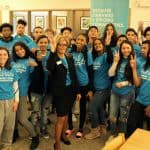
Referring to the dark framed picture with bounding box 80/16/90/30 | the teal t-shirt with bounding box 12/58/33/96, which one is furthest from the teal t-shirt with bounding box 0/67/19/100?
the dark framed picture with bounding box 80/16/90/30

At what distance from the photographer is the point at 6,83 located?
307 centimetres

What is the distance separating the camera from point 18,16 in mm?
8109

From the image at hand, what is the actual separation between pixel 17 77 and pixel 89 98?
1.00 m

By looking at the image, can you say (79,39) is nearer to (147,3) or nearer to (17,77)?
(17,77)

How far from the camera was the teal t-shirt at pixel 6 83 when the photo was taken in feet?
10.0

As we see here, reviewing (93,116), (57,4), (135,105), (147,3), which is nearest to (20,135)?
(93,116)

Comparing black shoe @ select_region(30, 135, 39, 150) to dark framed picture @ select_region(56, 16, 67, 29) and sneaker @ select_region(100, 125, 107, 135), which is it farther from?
dark framed picture @ select_region(56, 16, 67, 29)

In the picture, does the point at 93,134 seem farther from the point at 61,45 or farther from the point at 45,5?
the point at 45,5

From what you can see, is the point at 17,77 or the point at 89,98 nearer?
the point at 17,77

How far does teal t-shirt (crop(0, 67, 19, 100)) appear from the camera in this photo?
10.0 feet

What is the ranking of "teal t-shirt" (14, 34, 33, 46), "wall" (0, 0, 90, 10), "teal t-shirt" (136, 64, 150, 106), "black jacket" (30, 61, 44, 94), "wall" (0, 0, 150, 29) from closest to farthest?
"teal t-shirt" (136, 64, 150, 106) → "black jacket" (30, 61, 44, 94) → "teal t-shirt" (14, 34, 33, 46) → "wall" (0, 0, 150, 29) → "wall" (0, 0, 90, 10)

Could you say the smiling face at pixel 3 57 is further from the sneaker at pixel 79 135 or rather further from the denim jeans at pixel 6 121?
the sneaker at pixel 79 135

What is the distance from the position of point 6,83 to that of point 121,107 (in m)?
1.33

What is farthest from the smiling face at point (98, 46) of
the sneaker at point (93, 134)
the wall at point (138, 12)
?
the wall at point (138, 12)
